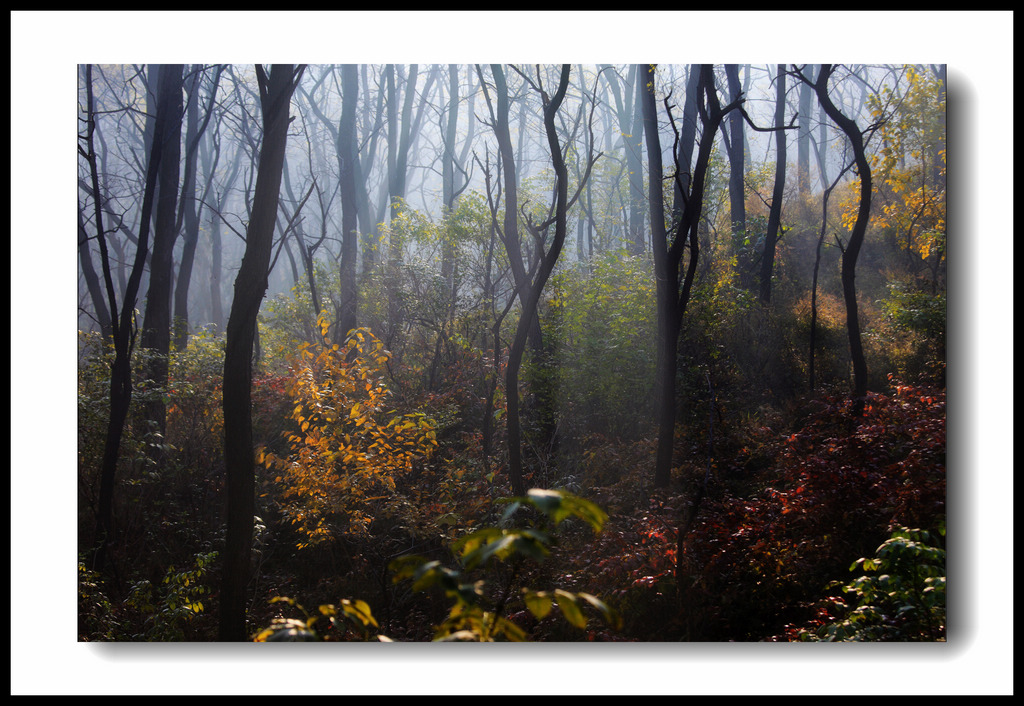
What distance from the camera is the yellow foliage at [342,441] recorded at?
9.85 feet

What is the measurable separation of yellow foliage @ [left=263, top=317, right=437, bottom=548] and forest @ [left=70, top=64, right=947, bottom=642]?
0.05 feet

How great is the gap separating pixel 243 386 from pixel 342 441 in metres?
0.56

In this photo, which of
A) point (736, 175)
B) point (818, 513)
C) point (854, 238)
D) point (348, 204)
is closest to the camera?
point (818, 513)

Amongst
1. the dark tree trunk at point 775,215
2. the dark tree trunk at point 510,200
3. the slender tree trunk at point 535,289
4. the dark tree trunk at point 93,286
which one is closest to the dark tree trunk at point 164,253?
the dark tree trunk at point 93,286

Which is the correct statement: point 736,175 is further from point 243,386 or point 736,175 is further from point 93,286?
point 93,286

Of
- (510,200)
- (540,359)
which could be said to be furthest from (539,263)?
(540,359)

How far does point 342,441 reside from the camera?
3133 mm

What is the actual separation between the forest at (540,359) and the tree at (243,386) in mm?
14

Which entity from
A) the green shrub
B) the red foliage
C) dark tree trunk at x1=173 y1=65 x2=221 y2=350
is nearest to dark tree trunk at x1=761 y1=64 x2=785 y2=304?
the red foliage

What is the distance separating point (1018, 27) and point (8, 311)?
15.5ft

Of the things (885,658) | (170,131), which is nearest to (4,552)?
(170,131)

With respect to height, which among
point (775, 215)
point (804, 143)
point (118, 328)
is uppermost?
point (804, 143)

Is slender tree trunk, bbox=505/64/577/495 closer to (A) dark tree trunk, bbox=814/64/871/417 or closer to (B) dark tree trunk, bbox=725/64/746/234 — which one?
(B) dark tree trunk, bbox=725/64/746/234

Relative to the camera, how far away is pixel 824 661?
2619 mm
